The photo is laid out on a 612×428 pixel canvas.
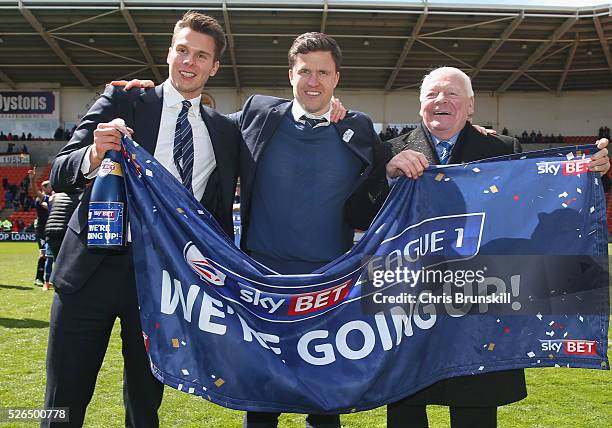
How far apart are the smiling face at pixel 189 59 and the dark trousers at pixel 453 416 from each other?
180 centimetres

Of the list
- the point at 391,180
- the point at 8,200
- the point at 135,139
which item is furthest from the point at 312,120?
the point at 8,200

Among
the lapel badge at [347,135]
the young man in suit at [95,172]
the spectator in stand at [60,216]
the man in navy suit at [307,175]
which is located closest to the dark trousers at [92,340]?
the young man in suit at [95,172]

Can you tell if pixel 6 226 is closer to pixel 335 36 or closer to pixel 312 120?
pixel 335 36

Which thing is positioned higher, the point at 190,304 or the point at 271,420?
the point at 190,304

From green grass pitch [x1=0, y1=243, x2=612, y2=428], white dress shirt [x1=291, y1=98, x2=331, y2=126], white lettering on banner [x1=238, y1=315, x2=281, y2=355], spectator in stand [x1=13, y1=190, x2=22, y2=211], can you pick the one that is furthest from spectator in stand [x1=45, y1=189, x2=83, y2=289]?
spectator in stand [x1=13, y1=190, x2=22, y2=211]

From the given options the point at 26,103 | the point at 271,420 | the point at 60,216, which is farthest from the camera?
the point at 26,103

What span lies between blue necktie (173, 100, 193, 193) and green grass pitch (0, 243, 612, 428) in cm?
203

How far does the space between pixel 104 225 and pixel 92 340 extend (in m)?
0.55

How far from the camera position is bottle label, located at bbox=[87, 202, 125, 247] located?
8.68 feet

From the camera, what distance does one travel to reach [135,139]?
2990 millimetres

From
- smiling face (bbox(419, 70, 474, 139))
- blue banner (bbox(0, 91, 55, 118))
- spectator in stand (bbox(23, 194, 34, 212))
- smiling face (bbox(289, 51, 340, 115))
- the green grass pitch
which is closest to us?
smiling face (bbox(419, 70, 474, 139))

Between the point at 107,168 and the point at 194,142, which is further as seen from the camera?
the point at 194,142

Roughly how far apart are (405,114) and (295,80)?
97.0 ft

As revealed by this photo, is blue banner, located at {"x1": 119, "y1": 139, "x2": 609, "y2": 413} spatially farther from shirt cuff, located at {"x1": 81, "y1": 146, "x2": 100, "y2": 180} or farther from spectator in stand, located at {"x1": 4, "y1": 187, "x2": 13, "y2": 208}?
spectator in stand, located at {"x1": 4, "y1": 187, "x2": 13, "y2": 208}
